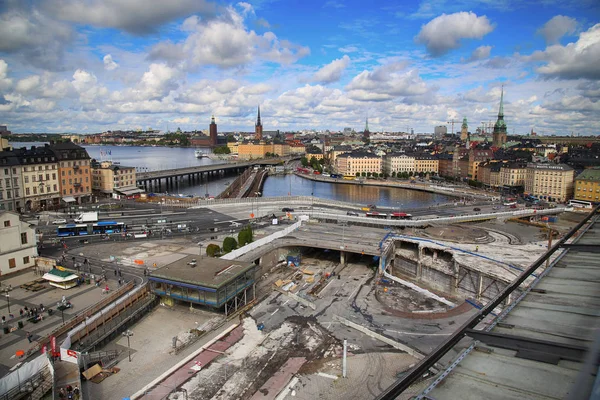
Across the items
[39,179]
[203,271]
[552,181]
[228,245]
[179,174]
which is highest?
[39,179]

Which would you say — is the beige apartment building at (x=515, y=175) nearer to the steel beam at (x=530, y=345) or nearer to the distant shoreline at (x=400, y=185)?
the distant shoreline at (x=400, y=185)

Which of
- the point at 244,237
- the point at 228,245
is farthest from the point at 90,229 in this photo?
the point at 244,237

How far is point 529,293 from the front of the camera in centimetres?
546

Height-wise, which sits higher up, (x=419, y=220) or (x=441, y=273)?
(x=419, y=220)

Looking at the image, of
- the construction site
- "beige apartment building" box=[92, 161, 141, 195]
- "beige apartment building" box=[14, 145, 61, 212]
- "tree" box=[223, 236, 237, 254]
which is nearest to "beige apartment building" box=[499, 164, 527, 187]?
the construction site

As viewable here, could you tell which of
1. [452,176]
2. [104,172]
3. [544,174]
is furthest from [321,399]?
[452,176]

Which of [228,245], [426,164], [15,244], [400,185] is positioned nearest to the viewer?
[15,244]

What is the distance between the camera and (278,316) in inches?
806

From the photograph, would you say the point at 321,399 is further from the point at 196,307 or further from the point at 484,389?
the point at 484,389

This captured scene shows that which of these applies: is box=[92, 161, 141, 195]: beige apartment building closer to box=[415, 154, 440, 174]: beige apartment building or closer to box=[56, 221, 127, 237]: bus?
box=[56, 221, 127, 237]: bus

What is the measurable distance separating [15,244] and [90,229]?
30.3 feet

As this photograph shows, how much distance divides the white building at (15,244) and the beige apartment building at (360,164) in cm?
7843

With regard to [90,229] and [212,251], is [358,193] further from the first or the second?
[212,251]

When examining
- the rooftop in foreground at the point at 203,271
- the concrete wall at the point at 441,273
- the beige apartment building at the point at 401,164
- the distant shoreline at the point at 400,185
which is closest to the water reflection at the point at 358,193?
the distant shoreline at the point at 400,185
